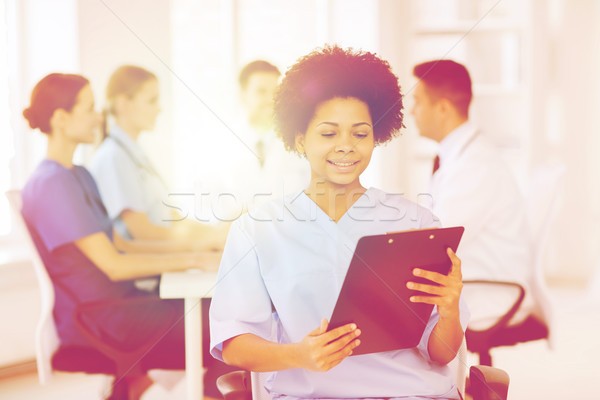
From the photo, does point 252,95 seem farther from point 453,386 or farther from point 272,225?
point 453,386

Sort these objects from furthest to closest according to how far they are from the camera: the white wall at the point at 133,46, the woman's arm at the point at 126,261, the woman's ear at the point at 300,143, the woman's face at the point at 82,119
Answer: the white wall at the point at 133,46, the woman's face at the point at 82,119, the woman's arm at the point at 126,261, the woman's ear at the point at 300,143

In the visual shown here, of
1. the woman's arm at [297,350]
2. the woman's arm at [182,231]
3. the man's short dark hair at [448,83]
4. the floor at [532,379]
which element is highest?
the man's short dark hair at [448,83]

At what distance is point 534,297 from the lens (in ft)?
5.92

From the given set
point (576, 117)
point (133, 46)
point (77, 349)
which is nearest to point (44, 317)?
point (77, 349)

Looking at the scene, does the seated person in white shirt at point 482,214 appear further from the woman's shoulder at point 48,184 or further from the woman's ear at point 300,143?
the woman's shoulder at point 48,184

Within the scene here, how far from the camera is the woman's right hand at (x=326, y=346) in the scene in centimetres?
88

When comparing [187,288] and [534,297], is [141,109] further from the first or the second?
[534,297]

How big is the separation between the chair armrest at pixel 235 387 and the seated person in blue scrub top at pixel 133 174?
109 cm

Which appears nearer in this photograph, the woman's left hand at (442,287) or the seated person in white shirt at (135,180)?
the woman's left hand at (442,287)

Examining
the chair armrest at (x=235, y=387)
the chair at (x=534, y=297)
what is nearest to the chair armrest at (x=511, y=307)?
the chair at (x=534, y=297)

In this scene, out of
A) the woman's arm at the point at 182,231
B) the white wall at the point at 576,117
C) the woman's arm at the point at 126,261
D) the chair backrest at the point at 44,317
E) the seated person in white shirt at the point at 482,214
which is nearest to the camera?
the chair backrest at the point at 44,317

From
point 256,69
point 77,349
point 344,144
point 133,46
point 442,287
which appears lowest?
point 77,349

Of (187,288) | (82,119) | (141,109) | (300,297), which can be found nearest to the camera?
(300,297)

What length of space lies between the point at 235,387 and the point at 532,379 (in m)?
1.79
